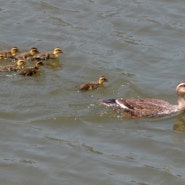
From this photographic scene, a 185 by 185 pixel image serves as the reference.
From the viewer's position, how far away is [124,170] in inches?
336

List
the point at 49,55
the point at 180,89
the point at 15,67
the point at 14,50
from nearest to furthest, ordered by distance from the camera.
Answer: the point at 180,89 → the point at 15,67 → the point at 14,50 → the point at 49,55

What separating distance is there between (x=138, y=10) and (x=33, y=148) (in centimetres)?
506

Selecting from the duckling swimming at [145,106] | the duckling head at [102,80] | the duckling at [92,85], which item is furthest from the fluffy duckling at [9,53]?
the duckling swimming at [145,106]

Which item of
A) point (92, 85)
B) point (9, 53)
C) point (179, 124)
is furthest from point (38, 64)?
point (179, 124)

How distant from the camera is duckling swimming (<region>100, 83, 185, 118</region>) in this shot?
998 centimetres

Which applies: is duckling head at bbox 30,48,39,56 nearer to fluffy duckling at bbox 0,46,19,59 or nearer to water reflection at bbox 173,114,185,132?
fluffy duckling at bbox 0,46,19,59

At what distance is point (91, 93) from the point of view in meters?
10.6

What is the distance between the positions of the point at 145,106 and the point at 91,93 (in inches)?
37.9

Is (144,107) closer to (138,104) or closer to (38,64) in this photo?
(138,104)

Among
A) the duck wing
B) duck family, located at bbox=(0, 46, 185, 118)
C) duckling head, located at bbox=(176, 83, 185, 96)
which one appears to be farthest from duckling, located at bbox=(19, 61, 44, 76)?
duckling head, located at bbox=(176, 83, 185, 96)

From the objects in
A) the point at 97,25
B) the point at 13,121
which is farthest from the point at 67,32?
the point at 13,121

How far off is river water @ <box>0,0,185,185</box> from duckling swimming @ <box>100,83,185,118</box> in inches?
4.8

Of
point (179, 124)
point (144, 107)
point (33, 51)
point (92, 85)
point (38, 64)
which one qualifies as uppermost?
point (33, 51)

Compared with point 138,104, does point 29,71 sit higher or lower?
higher
